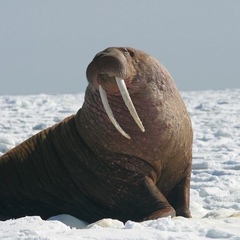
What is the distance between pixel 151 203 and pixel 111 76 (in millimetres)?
911

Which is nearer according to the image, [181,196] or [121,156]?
[121,156]

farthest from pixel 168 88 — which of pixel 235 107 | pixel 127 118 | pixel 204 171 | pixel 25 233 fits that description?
pixel 235 107

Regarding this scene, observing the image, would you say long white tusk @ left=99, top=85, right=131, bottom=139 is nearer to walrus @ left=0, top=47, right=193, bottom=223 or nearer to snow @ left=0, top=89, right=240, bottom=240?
walrus @ left=0, top=47, right=193, bottom=223

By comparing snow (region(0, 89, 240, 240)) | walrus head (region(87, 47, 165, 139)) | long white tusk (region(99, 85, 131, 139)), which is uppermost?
walrus head (region(87, 47, 165, 139))

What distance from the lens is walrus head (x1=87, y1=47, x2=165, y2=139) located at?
5.82 meters

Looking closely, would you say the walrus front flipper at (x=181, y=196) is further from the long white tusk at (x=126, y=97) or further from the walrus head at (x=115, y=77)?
the long white tusk at (x=126, y=97)

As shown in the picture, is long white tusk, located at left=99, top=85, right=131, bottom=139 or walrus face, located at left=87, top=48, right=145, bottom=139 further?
long white tusk, located at left=99, top=85, right=131, bottom=139

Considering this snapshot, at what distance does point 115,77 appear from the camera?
5930 millimetres

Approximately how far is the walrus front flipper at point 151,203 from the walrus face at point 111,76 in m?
0.38

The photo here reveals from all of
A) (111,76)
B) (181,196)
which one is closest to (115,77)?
(111,76)

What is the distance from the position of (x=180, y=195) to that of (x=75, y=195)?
29.8 inches

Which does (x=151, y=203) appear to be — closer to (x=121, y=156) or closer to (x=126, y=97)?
(x=121, y=156)

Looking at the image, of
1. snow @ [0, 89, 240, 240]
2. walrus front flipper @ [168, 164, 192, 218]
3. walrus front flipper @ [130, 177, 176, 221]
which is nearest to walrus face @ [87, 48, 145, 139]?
walrus front flipper @ [130, 177, 176, 221]

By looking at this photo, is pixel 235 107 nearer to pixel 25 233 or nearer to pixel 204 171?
pixel 204 171
